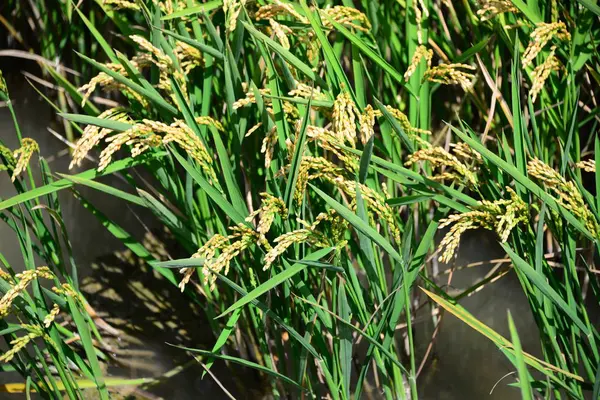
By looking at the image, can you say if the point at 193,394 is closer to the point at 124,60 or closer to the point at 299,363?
the point at 299,363

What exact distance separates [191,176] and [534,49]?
0.57m

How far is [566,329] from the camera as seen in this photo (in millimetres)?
1021

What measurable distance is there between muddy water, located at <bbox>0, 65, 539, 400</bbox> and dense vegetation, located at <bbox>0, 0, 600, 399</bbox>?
0.08 meters

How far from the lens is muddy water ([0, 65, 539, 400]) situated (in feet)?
4.50

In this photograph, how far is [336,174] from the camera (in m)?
1.01

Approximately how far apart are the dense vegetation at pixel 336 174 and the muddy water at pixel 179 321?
0.08 metres

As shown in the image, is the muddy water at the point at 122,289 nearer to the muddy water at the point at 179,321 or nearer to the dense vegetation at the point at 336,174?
the muddy water at the point at 179,321

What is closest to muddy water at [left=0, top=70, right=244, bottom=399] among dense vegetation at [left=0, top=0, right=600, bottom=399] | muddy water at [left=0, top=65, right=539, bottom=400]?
muddy water at [left=0, top=65, right=539, bottom=400]

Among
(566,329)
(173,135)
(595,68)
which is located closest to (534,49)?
(595,68)

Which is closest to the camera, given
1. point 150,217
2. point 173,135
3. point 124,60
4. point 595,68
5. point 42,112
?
point 173,135

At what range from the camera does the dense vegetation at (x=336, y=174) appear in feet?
3.10

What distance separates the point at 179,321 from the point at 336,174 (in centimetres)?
67

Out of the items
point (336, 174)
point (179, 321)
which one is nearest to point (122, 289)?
point (179, 321)

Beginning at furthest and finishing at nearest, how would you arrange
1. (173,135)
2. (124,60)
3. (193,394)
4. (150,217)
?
1. (150,217)
2. (193,394)
3. (124,60)
4. (173,135)
